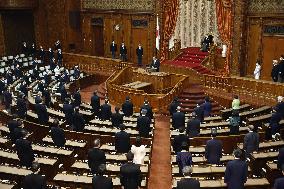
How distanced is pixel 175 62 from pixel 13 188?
1370 cm

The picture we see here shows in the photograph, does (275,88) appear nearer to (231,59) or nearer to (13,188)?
(231,59)

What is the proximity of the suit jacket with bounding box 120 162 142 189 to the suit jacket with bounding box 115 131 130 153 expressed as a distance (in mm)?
2072

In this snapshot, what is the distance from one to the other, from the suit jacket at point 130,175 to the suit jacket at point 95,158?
0.85 meters

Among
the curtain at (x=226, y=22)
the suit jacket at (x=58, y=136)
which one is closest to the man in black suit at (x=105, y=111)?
the suit jacket at (x=58, y=136)

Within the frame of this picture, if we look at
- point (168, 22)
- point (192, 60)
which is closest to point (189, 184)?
point (192, 60)

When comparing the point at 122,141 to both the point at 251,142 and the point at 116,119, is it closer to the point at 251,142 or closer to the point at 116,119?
the point at 116,119

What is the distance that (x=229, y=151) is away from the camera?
10664 millimetres

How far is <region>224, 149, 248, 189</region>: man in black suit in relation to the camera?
695 cm

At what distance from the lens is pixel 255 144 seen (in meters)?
9.05

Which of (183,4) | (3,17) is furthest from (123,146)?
(3,17)

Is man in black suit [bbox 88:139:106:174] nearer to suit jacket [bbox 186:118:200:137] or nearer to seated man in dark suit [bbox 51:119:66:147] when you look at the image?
seated man in dark suit [bbox 51:119:66:147]

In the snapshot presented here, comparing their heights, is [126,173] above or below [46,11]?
below

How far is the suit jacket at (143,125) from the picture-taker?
10.6 metres

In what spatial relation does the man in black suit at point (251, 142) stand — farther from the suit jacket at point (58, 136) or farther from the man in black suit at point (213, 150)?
the suit jacket at point (58, 136)
